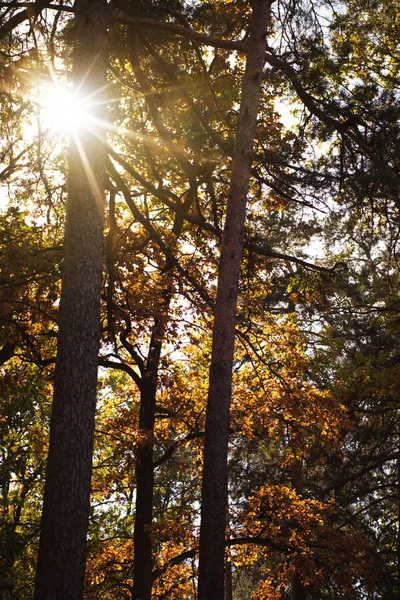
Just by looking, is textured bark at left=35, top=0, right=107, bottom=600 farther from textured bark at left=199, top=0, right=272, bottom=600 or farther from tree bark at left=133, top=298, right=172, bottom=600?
tree bark at left=133, top=298, right=172, bottom=600

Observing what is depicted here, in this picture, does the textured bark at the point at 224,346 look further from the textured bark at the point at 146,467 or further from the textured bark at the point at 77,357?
the textured bark at the point at 146,467

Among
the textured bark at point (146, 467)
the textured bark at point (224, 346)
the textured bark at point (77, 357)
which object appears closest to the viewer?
the textured bark at point (77, 357)

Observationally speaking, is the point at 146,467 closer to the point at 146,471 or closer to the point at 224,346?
the point at 146,471

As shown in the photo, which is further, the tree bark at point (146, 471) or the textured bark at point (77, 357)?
the tree bark at point (146, 471)

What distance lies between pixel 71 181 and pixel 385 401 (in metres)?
11.0

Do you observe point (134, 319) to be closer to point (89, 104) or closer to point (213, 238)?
point (213, 238)

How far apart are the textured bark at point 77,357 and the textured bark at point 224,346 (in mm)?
1667

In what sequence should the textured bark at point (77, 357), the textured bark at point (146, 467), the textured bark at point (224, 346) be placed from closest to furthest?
the textured bark at point (77, 357) < the textured bark at point (224, 346) < the textured bark at point (146, 467)

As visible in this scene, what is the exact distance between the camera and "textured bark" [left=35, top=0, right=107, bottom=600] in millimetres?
5023

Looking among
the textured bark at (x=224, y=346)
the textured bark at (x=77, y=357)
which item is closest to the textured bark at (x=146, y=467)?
the textured bark at (x=224, y=346)

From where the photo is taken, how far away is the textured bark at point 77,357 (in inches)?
198

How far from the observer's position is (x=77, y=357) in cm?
562

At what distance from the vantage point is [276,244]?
45.2 feet

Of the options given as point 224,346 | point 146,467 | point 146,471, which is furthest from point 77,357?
point 146,471
